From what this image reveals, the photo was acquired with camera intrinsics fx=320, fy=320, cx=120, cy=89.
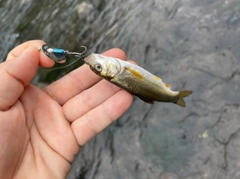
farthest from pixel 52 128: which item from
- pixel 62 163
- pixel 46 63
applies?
pixel 46 63

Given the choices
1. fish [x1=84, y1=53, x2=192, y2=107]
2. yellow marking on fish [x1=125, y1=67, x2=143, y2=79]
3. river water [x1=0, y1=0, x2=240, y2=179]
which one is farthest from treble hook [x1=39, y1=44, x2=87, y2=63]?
river water [x1=0, y1=0, x2=240, y2=179]

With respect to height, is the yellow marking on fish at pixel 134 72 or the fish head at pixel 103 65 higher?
the fish head at pixel 103 65

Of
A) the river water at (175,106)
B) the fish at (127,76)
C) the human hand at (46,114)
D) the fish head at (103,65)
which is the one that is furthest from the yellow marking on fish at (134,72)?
the river water at (175,106)

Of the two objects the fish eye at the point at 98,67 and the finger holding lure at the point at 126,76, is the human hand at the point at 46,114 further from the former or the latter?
the fish eye at the point at 98,67

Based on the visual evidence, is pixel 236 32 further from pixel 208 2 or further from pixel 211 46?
pixel 208 2

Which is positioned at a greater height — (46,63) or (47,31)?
(46,63)

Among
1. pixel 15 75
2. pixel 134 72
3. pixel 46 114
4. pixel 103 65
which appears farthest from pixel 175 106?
pixel 15 75
